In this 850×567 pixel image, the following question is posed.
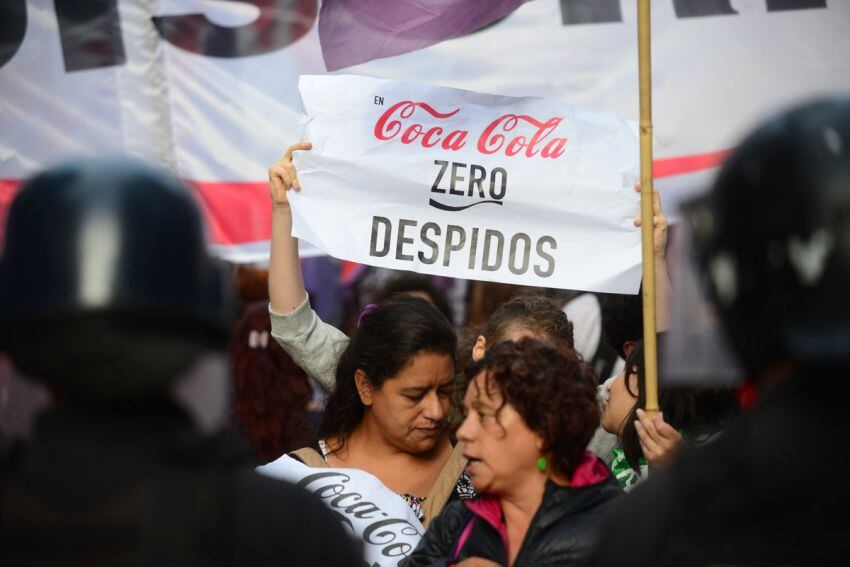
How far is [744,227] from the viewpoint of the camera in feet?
5.46

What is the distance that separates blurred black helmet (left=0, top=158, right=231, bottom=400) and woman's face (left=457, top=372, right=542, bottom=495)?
57.2 inches

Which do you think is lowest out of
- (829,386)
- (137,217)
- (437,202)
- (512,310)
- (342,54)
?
(512,310)

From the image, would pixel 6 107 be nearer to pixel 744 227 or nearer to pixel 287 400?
pixel 287 400

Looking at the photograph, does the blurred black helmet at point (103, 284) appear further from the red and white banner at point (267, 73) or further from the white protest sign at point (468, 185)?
the red and white banner at point (267, 73)

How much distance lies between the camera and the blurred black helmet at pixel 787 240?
1573mm

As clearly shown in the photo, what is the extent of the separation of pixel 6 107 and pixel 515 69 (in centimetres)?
237

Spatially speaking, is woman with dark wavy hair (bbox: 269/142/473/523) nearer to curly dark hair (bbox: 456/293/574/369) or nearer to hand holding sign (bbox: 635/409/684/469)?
curly dark hair (bbox: 456/293/574/369)

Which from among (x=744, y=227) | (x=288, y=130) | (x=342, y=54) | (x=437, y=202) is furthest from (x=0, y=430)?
(x=288, y=130)

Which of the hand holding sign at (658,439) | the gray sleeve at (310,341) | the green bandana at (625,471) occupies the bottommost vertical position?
the green bandana at (625,471)

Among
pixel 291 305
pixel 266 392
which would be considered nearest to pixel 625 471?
pixel 291 305

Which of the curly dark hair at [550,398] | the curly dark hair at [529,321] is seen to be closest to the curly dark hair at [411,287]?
A: the curly dark hair at [529,321]

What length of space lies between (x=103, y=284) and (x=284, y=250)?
2402 mm

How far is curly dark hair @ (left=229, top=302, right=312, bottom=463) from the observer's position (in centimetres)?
512

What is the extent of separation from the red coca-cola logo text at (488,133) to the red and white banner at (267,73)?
575 mm
